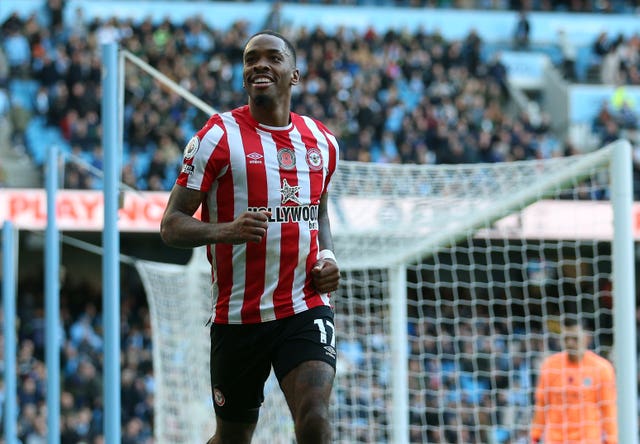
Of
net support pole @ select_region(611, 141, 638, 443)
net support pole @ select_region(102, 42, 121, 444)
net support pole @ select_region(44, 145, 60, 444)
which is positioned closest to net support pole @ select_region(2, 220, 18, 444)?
net support pole @ select_region(44, 145, 60, 444)

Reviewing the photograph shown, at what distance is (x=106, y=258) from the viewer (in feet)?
18.7

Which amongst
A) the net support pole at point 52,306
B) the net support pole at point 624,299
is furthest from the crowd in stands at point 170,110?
the net support pole at point 624,299

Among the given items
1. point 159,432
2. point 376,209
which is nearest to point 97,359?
point 159,432

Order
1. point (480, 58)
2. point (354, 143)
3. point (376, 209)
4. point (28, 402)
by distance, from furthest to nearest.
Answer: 1. point (480, 58)
2. point (354, 143)
3. point (28, 402)
4. point (376, 209)

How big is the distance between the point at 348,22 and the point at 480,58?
2.97 m

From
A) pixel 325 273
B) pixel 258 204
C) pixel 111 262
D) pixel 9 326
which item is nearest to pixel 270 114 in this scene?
pixel 258 204

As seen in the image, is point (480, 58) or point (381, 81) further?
point (480, 58)

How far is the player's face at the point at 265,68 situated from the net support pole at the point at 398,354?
15.2 ft

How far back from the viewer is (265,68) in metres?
4.66

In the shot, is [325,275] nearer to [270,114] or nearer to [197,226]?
[197,226]

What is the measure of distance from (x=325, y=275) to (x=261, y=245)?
0.28 m

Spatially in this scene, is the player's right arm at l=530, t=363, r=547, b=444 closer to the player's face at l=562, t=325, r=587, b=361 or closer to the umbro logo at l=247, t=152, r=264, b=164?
the player's face at l=562, t=325, r=587, b=361

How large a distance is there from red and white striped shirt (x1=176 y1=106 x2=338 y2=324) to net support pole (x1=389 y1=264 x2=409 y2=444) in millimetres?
4465

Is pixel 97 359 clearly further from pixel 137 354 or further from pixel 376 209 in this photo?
pixel 376 209
